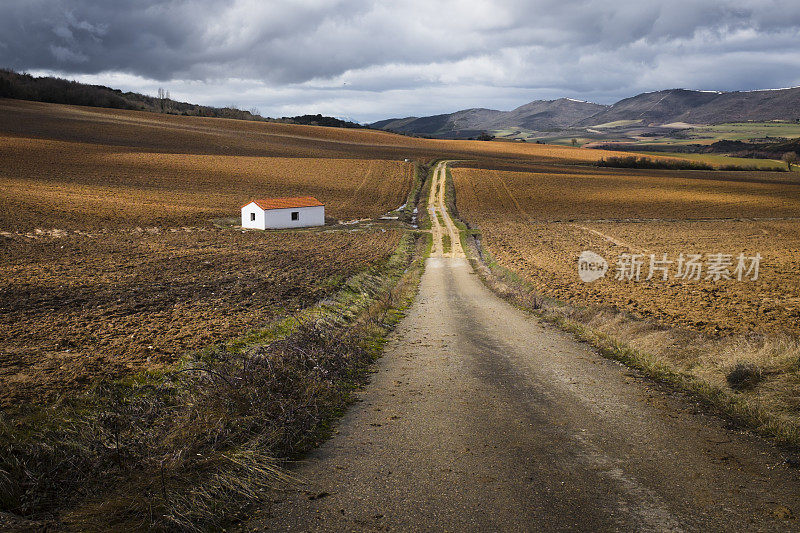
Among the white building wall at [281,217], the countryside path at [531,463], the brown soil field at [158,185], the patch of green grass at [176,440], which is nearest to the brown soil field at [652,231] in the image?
the countryside path at [531,463]

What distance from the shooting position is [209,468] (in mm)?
7051

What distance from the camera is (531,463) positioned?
7.81 meters

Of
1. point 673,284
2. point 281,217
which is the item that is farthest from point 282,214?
point 673,284

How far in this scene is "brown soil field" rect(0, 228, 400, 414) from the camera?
12625mm

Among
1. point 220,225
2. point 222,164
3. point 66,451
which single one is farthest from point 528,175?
point 66,451

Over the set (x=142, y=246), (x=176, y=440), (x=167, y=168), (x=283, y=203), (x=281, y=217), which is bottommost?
(x=142, y=246)

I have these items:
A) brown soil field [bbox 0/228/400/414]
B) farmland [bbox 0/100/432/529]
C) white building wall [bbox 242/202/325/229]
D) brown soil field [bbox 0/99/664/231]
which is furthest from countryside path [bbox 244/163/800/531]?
white building wall [bbox 242/202/325/229]

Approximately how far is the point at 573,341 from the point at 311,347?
29.6 feet

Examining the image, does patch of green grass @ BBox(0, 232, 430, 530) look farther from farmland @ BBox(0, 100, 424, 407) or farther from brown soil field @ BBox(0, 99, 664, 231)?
brown soil field @ BBox(0, 99, 664, 231)

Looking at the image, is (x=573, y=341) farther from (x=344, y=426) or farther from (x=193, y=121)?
(x=193, y=121)

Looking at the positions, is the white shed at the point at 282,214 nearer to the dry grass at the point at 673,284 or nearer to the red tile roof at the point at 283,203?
the red tile roof at the point at 283,203

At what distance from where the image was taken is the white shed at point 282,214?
154 ft

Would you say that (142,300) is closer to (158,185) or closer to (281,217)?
(281,217)

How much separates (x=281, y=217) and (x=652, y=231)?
116ft
